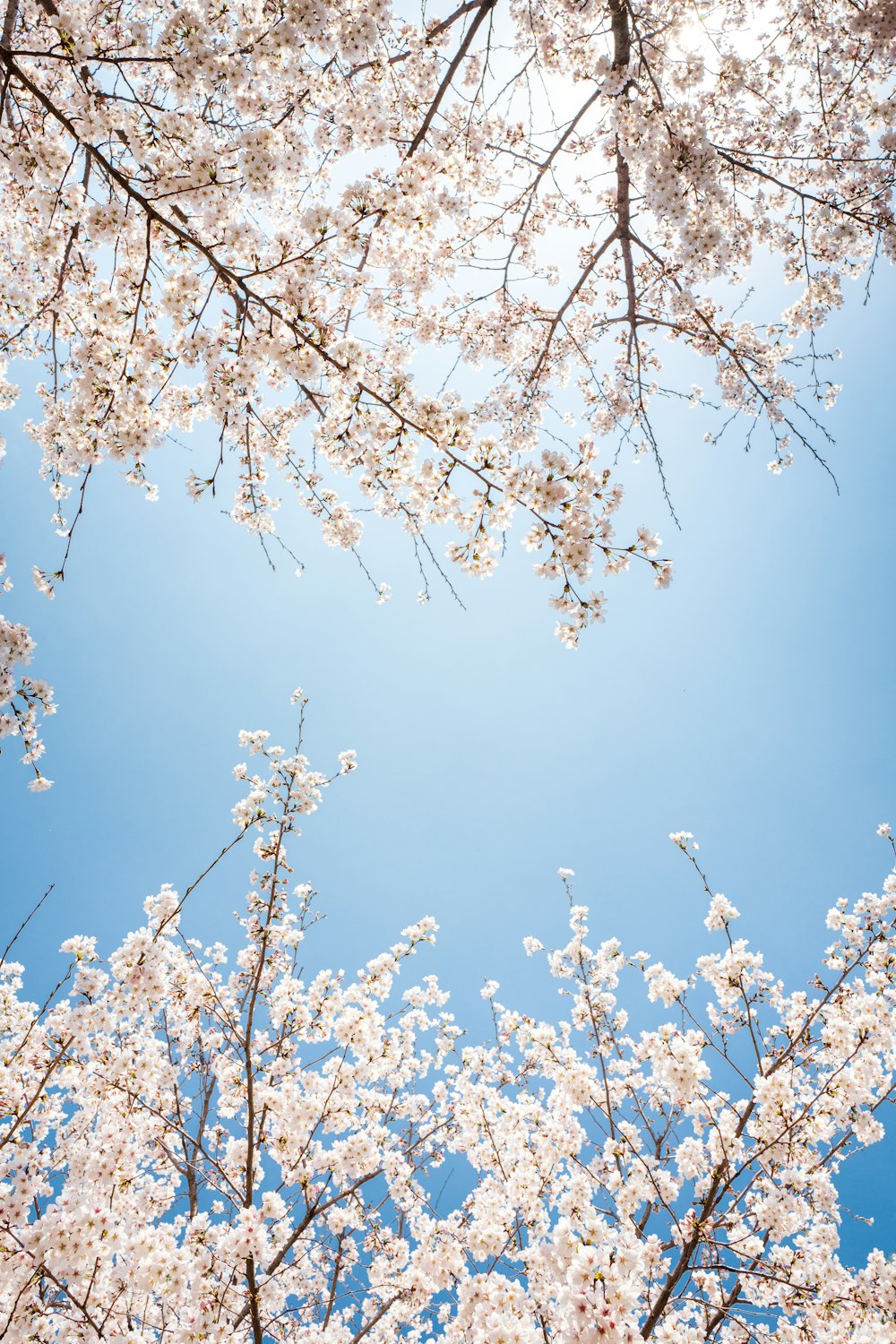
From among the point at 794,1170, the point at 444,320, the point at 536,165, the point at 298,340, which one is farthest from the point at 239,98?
the point at 794,1170

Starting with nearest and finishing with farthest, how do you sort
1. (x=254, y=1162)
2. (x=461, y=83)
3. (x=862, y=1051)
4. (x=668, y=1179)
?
(x=254, y=1162) → (x=862, y=1051) → (x=668, y=1179) → (x=461, y=83)

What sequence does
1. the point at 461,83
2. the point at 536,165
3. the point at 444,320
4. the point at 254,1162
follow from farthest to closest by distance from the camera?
the point at 444,320
the point at 461,83
the point at 536,165
the point at 254,1162

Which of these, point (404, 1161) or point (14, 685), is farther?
point (404, 1161)

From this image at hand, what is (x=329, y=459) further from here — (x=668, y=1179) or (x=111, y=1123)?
(x=668, y=1179)

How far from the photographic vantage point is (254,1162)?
3.76 meters

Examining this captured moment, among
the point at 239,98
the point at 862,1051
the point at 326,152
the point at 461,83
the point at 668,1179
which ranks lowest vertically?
the point at 668,1179

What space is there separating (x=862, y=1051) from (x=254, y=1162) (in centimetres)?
411

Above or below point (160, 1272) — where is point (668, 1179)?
above

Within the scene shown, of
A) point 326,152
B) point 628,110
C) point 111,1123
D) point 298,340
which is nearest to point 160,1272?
point 111,1123

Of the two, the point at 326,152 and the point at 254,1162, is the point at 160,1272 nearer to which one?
the point at 254,1162

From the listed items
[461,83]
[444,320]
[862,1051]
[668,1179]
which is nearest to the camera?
[862,1051]

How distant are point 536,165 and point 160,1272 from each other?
342 inches

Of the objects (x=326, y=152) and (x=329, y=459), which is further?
(x=326, y=152)

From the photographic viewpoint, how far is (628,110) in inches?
155
